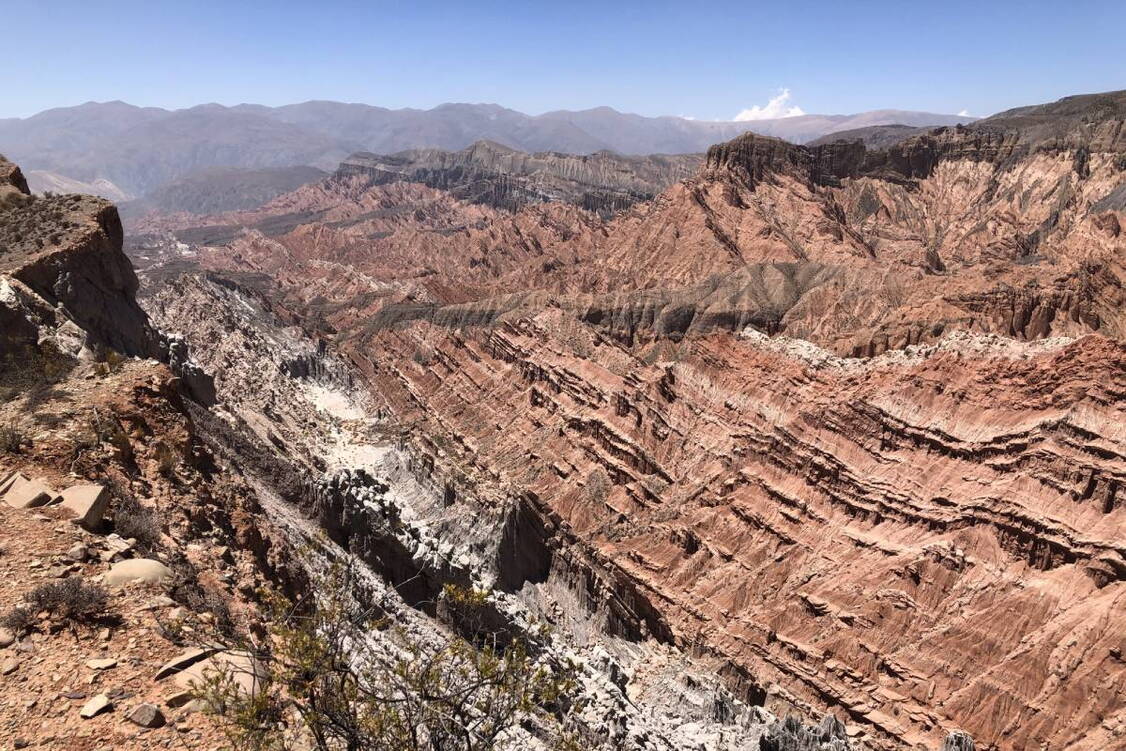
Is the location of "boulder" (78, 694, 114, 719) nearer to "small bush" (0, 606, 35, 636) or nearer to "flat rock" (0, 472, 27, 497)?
"small bush" (0, 606, 35, 636)

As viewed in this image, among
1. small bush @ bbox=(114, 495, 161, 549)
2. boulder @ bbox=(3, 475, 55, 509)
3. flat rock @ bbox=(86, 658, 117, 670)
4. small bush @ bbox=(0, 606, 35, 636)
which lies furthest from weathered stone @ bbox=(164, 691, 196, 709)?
boulder @ bbox=(3, 475, 55, 509)

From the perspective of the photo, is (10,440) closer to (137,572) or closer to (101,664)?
(137,572)

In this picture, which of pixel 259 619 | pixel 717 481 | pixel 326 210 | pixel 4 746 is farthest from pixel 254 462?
pixel 326 210

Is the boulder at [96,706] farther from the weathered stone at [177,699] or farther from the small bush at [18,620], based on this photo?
the small bush at [18,620]

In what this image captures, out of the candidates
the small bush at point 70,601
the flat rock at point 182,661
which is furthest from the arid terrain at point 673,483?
the small bush at point 70,601

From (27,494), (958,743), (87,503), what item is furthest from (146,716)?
(958,743)

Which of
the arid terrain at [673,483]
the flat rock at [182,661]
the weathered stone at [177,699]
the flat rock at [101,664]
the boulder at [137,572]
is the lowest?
the arid terrain at [673,483]

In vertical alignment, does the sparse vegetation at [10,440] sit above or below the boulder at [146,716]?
above
